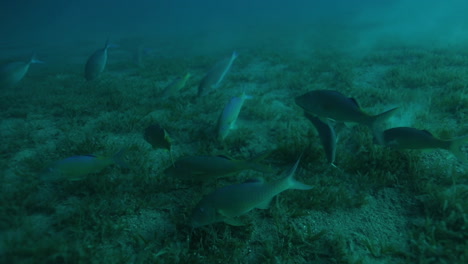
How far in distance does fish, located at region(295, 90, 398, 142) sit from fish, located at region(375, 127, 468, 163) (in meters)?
0.23

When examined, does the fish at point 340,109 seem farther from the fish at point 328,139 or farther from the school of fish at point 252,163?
the fish at point 328,139

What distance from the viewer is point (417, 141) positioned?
2922 mm

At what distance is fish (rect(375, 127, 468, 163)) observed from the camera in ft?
9.04

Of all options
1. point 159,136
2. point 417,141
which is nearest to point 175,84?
point 159,136

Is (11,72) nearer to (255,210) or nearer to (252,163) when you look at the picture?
(252,163)

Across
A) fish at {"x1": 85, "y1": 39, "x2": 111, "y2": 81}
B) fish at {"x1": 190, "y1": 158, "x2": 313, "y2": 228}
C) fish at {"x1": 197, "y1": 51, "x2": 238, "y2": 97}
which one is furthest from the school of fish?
fish at {"x1": 85, "y1": 39, "x2": 111, "y2": 81}

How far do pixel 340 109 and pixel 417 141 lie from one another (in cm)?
101

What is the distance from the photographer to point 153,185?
3.64 meters

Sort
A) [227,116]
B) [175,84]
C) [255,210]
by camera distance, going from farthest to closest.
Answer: [175,84] → [227,116] → [255,210]

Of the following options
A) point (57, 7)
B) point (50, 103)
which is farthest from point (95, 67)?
point (57, 7)

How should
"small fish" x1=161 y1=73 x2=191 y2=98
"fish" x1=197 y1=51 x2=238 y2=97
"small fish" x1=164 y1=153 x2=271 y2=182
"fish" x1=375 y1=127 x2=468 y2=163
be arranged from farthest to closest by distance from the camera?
1. "small fish" x1=161 y1=73 x2=191 y2=98
2. "fish" x1=197 y1=51 x2=238 y2=97
3. "small fish" x1=164 y1=153 x2=271 y2=182
4. "fish" x1=375 y1=127 x2=468 y2=163

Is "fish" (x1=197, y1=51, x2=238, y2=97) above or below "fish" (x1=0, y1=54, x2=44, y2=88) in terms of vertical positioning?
above

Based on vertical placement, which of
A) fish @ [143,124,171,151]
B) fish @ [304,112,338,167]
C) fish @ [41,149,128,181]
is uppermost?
fish @ [304,112,338,167]

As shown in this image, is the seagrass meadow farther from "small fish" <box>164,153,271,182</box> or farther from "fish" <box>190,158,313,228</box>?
"small fish" <box>164,153,271,182</box>
